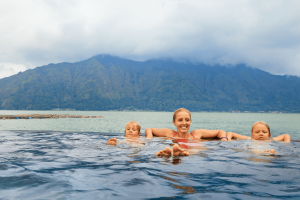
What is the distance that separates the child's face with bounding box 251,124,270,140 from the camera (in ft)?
28.6

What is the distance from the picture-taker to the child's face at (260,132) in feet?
28.6

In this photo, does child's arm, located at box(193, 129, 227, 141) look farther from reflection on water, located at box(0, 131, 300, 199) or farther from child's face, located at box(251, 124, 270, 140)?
reflection on water, located at box(0, 131, 300, 199)

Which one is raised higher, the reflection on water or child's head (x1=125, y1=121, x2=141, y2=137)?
child's head (x1=125, y1=121, x2=141, y2=137)

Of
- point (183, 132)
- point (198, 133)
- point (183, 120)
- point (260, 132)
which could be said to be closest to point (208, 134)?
point (198, 133)

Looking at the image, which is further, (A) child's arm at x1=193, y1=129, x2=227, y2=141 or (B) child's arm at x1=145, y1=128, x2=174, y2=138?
(B) child's arm at x1=145, y1=128, x2=174, y2=138

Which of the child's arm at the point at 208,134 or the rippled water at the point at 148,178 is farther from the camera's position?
the child's arm at the point at 208,134

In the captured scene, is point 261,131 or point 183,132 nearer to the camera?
point 183,132

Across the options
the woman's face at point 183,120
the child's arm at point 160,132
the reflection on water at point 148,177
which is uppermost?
the woman's face at point 183,120

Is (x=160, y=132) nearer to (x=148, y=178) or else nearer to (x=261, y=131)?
(x=261, y=131)

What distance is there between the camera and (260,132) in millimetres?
8766

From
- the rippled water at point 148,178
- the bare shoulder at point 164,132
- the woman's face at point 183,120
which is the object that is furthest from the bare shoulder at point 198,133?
the rippled water at point 148,178

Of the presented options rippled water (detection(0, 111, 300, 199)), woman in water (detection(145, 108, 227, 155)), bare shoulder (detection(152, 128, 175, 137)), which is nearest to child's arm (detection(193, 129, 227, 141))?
woman in water (detection(145, 108, 227, 155))

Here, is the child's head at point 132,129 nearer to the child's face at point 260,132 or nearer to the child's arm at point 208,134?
the child's arm at point 208,134

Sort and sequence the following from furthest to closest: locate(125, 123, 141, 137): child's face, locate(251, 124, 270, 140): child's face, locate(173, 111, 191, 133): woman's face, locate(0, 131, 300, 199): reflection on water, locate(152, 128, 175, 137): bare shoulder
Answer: locate(125, 123, 141, 137): child's face
locate(152, 128, 175, 137): bare shoulder
locate(251, 124, 270, 140): child's face
locate(173, 111, 191, 133): woman's face
locate(0, 131, 300, 199): reflection on water
